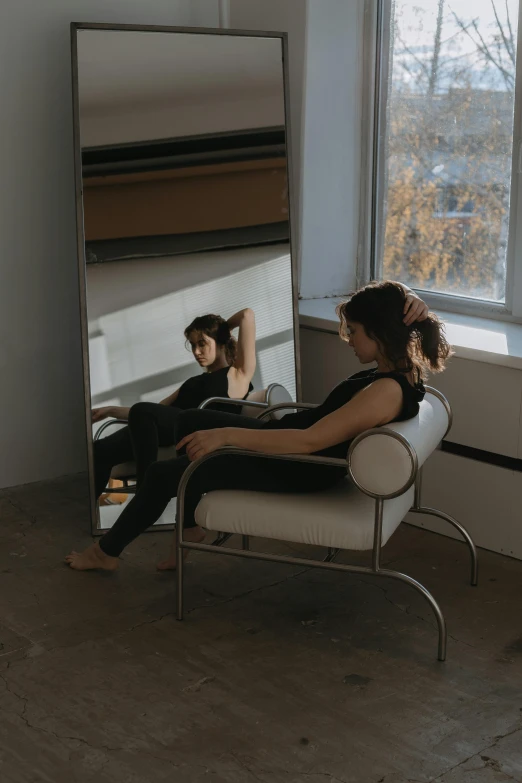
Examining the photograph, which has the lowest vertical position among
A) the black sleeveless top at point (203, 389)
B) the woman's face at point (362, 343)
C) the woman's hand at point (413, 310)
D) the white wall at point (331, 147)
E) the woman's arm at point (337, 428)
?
the black sleeveless top at point (203, 389)

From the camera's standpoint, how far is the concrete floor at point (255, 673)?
2.19m

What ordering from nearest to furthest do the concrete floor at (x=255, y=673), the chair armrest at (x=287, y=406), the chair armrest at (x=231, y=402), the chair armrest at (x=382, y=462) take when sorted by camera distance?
the concrete floor at (x=255, y=673) → the chair armrest at (x=382, y=462) → the chair armrest at (x=287, y=406) → the chair armrest at (x=231, y=402)

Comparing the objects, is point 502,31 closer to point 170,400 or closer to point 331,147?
point 331,147

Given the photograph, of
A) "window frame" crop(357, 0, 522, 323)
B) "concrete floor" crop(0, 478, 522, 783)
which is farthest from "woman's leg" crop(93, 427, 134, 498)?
"window frame" crop(357, 0, 522, 323)

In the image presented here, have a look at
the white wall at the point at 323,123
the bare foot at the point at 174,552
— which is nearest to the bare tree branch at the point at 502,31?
the white wall at the point at 323,123

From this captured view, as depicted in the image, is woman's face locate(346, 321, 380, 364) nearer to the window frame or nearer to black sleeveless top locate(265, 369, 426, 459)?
black sleeveless top locate(265, 369, 426, 459)

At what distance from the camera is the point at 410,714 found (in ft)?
7.80

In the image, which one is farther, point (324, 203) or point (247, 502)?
point (324, 203)

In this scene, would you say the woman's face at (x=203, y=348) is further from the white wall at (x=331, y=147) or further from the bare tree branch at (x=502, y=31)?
the bare tree branch at (x=502, y=31)

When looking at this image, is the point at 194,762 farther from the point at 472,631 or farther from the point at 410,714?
the point at 472,631

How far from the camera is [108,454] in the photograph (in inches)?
142

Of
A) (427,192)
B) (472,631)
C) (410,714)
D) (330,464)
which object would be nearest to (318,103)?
(427,192)

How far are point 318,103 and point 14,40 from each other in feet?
4.16

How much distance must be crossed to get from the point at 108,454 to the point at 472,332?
147 cm
